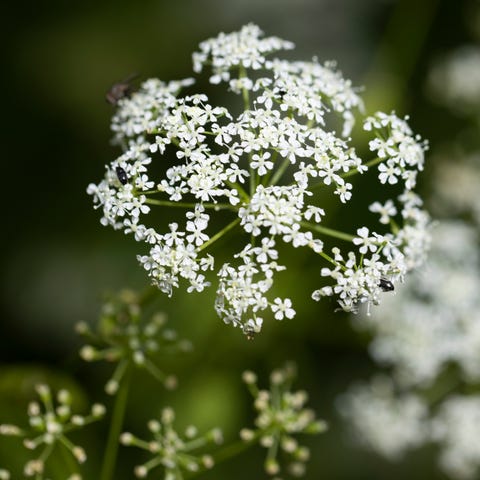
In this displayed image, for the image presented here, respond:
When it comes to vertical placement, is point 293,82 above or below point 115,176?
above

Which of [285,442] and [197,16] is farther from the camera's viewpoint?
[197,16]

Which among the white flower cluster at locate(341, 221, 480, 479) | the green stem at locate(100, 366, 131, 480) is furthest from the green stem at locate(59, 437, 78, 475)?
the white flower cluster at locate(341, 221, 480, 479)

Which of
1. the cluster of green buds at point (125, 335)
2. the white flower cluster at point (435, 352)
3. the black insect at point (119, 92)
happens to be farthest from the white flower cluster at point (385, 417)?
the black insect at point (119, 92)

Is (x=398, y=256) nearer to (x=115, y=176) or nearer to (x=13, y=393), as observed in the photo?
(x=115, y=176)

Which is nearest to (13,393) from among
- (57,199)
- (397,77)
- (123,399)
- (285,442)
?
(123,399)

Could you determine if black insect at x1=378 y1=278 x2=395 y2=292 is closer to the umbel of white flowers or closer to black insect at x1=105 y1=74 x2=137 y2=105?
the umbel of white flowers

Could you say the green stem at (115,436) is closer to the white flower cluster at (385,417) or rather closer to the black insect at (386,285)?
the black insect at (386,285)

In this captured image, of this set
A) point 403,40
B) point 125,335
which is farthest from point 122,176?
point 403,40

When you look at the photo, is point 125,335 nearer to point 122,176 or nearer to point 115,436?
point 115,436
